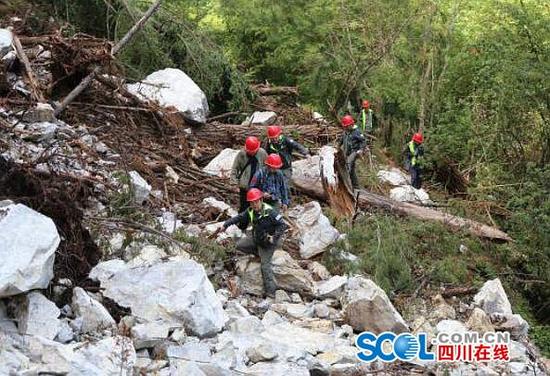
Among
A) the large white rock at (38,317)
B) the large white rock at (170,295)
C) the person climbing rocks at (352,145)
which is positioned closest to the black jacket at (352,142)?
the person climbing rocks at (352,145)

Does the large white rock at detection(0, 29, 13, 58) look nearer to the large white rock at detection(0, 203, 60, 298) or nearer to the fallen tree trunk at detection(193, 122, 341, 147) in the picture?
the fallen tree trunk at detection(193, 122, 341, 147)

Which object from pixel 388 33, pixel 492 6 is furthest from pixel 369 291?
pixel 388 33

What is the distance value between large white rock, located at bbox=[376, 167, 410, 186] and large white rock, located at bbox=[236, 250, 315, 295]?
5273mm

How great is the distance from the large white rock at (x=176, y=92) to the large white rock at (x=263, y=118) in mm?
840

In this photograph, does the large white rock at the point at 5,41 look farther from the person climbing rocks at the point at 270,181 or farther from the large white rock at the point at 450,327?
the large white rock at the point at 450,327

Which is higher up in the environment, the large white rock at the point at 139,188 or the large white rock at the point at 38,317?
the large white rock at the point at 38,317

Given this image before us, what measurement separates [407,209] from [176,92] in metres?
4.01

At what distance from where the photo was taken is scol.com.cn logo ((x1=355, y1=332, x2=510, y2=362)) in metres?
6.61

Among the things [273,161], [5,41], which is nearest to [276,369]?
[273,161]

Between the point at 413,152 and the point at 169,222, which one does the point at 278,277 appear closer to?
the point at 169,222

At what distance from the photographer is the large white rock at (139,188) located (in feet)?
27.6

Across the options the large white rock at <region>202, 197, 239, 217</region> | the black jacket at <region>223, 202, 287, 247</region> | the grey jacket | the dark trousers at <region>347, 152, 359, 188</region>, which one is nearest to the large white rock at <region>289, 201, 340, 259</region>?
the large white rock at <region>202, 197, 239, 217</region>

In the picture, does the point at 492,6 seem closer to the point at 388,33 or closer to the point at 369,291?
the point at 388,33

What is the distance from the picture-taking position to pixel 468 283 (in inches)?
361
